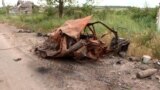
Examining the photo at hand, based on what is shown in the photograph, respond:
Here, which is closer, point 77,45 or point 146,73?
point 146,73

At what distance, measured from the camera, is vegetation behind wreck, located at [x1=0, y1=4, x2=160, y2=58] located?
9.31 meters

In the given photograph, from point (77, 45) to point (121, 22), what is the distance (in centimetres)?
812

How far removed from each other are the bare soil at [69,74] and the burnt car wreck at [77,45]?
0.63 ft

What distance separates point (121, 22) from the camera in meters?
15.3

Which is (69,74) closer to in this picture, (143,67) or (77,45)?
(77,45)

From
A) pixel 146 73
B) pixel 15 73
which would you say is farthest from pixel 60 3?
pixel 146 73

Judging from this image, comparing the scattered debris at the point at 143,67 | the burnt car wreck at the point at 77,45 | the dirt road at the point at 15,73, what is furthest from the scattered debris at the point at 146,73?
the dirt road at the point at 15,73

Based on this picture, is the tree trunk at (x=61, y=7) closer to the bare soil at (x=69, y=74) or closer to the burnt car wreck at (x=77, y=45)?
the bare soil at (x=69, y=74)

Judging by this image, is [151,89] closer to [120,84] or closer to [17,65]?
[120,84]

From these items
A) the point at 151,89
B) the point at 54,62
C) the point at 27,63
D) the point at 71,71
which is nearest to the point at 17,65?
the point at 27,63

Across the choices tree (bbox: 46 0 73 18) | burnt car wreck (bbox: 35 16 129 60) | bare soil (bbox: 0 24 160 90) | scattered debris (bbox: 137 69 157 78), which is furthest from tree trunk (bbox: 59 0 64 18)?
scattered debris (bbox: 137 69 157 78)

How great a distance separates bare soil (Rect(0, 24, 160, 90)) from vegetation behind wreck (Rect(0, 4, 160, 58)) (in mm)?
1331

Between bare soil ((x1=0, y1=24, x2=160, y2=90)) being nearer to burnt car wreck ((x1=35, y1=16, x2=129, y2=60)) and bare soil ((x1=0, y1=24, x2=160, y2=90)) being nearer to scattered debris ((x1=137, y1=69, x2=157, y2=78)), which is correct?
scattered debris ((x1=137, y1=69, x2=157, y2=78))

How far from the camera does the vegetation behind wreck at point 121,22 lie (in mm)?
9312
